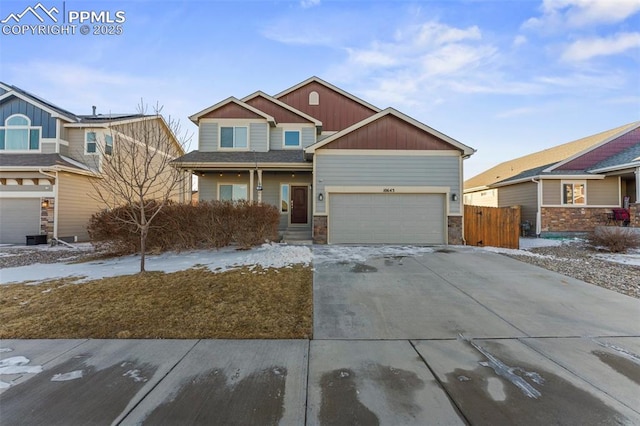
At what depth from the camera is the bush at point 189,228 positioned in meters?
8.94

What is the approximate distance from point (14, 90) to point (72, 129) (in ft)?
9.09

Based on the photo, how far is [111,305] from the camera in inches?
178

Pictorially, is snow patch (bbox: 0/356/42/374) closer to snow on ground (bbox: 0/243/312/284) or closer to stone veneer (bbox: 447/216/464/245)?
snow on ground (bbox: 0/243/312/284)

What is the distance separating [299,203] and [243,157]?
343 cm

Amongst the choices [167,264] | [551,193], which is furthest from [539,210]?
[167,264]

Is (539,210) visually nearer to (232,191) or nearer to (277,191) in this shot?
(277,191)

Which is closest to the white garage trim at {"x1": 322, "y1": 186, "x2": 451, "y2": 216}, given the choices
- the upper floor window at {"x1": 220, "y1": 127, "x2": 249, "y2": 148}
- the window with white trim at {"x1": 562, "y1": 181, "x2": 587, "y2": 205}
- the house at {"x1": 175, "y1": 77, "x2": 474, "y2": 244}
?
the house at {"x1": 175, "y1": 77, "x2": 474, "y2": 244}

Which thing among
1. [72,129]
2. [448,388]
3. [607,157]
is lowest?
[448,388]

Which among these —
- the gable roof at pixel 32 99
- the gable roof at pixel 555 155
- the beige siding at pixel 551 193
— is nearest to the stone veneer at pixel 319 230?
the beige siding at pixel 551 193

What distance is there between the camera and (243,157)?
12797 millimetres

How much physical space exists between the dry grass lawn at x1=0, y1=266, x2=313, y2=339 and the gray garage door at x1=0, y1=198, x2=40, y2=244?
9589 millimetres

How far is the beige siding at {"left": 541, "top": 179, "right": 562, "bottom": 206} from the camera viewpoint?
14.5 meters

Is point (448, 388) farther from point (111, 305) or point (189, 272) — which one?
point (189, 272)

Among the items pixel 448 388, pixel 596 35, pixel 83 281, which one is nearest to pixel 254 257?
pixel 83 281
